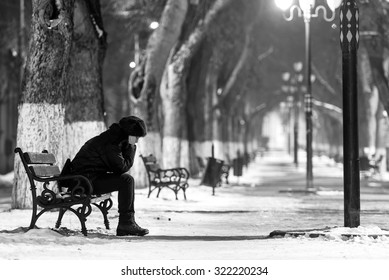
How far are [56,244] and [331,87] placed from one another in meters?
43.0

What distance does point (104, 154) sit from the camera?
12367 mm

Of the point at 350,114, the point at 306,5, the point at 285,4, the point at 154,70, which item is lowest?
the point at 350,114

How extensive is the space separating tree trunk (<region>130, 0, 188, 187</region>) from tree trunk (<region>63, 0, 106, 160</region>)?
598 cm

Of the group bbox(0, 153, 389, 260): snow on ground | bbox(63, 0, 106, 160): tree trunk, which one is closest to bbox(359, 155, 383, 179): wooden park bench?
bbox(0, 153, 389, 260): snow on ground

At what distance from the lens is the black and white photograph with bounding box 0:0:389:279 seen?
10555mm

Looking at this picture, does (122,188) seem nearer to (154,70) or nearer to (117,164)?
(117,164)

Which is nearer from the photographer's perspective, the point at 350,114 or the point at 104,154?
the point at 104,154

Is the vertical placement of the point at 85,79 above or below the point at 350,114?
above

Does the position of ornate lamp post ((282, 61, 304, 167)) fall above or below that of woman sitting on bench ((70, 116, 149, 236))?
above

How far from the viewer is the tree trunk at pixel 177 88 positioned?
1265 inches

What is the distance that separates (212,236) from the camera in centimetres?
1289

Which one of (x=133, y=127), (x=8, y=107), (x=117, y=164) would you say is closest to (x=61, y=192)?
(x=117, y=164)

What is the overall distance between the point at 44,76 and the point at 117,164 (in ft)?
15.1

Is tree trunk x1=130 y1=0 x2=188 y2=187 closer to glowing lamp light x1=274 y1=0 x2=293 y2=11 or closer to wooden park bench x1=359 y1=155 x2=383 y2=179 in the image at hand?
glowing lamp light x1=274 y1=0 x2=293 y2=11
